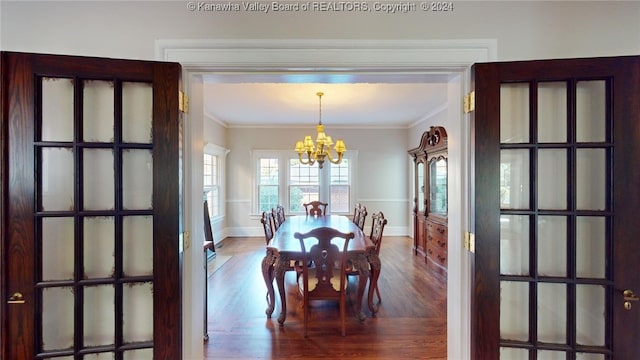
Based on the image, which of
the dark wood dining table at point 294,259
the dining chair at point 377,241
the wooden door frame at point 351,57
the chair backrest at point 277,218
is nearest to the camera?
the wooden door frame at point 351,57

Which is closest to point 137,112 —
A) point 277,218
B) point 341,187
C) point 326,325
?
point 326,325

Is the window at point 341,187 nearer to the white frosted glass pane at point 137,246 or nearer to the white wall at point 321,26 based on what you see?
the white wall at point 321,26

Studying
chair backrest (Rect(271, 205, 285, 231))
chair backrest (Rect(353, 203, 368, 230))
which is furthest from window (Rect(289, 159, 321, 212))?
chair backrest (Rect(353, 203, 368, 230))

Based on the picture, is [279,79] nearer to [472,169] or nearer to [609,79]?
[472,169]

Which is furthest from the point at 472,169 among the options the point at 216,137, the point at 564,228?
the point at 216,137

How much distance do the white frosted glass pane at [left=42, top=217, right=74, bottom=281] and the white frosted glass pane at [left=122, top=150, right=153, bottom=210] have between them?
0.30 metres

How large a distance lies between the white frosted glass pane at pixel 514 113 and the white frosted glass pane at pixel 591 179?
0.29m

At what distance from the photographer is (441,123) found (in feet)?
16.9

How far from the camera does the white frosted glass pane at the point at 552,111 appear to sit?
1523mm

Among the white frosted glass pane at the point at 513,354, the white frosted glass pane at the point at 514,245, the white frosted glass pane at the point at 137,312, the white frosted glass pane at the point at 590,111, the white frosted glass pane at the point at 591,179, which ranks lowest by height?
the white frosted glass pane at the point at 513,354

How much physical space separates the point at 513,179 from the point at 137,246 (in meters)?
2.06

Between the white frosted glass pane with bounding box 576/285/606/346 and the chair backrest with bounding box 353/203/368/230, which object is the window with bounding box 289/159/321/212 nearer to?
the chair backrest with bounding box 353/203/368/230

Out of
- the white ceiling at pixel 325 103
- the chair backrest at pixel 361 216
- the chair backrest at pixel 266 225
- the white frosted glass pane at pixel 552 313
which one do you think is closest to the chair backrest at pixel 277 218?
the chair backrest at pixel 266 225

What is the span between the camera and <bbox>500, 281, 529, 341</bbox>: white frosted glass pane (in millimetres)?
1563
